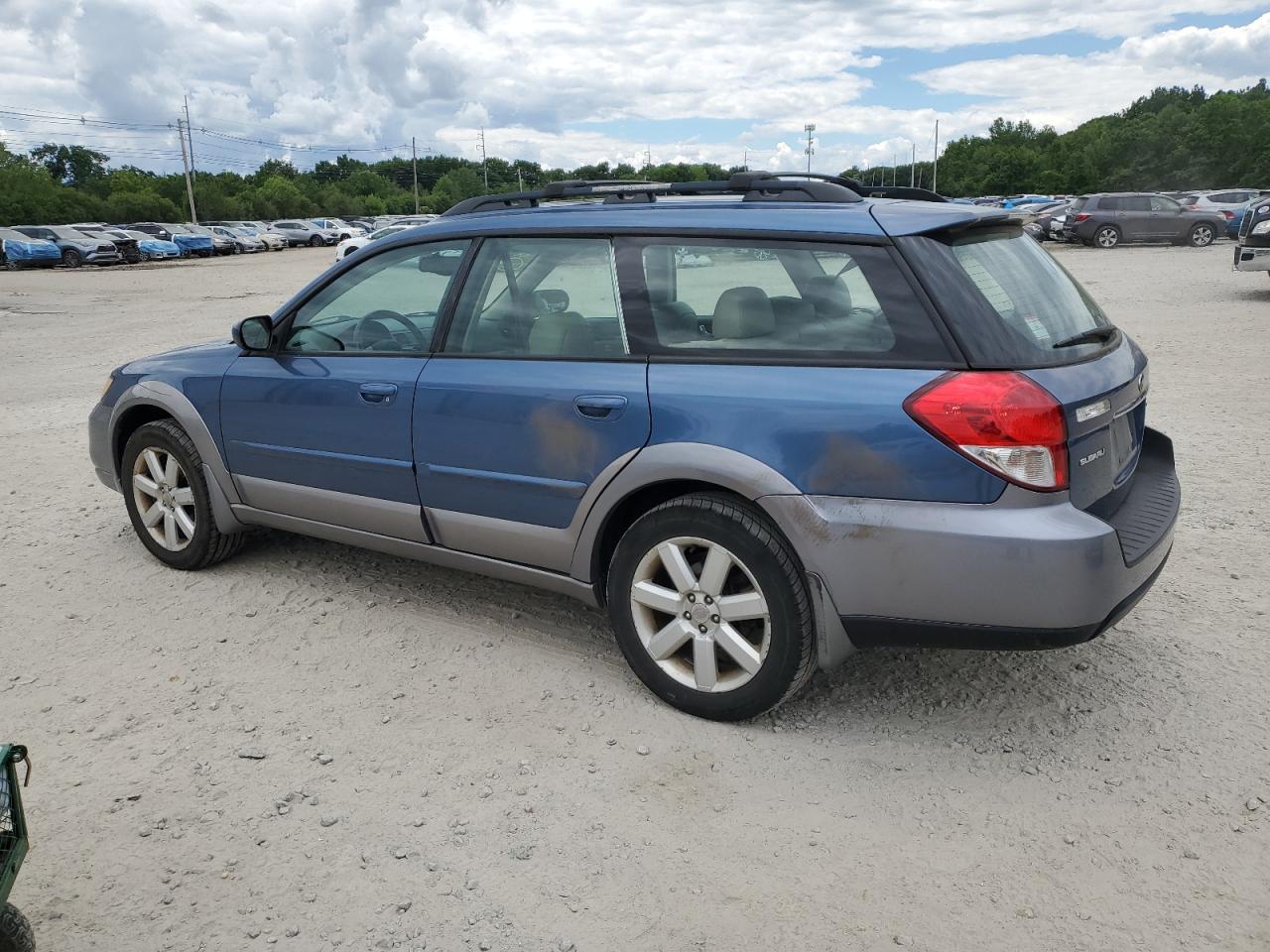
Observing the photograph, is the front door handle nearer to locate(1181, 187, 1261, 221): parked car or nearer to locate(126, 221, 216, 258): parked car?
locate(1181, 187, 1261, 221): parked car

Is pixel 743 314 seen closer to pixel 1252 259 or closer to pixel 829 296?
pixel 829 296

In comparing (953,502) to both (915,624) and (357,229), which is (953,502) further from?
(357,229)

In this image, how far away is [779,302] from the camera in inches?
131

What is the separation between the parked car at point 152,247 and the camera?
A: 4167 centimetres

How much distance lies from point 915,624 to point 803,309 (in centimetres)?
102

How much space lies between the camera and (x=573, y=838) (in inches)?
115

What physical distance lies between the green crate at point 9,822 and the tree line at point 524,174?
54.1 metres

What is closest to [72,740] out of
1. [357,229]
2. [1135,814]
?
[1135,814]

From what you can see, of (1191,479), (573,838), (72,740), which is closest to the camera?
(573,838)

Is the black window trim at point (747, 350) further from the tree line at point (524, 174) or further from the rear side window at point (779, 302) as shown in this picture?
the tree line at point (524, 174)

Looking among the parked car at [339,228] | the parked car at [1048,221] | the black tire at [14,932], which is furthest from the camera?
the parked car at [339,228]

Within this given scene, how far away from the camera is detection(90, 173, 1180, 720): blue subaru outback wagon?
296 centimetres

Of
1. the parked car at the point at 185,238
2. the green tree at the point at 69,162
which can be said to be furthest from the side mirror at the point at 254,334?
the green tree at the point at 69,162

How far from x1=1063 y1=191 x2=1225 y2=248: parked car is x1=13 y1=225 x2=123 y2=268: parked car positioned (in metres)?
32.9
